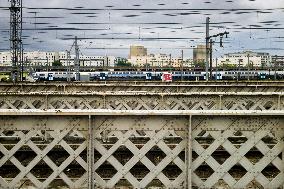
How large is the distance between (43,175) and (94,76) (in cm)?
5011

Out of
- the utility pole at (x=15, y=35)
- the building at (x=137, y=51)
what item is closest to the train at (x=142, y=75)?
the utility pole at (x=15, y=35)

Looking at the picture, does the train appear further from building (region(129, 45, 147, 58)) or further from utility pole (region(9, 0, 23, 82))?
building (region(129, 45, 147, 58))

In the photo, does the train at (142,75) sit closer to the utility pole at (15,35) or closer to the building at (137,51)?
the utility pole at (15,35)

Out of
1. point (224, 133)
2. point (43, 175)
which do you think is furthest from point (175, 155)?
point (43, 175)

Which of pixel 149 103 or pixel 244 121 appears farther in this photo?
pixel 149 103

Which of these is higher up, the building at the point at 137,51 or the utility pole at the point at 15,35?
the building at the point at 137,51

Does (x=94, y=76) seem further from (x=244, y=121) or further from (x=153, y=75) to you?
(x=244, y=121)

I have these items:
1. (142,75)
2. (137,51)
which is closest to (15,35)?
(142,75)

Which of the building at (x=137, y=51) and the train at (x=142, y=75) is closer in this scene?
the train at (x=142, y=75)

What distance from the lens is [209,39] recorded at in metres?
27.2

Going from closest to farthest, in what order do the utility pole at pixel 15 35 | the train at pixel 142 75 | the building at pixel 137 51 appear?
the utility pole at pixel 15 35 → the train at pixel 142 75 → the building at pixel 137 51

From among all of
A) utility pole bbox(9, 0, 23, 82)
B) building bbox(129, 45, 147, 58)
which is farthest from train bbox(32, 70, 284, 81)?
building bbox(129, 45, 147, 58)

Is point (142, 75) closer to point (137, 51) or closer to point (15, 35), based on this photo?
point (15, 35)

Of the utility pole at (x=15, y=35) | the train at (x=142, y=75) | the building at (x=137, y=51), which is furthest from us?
the building at (x=137, y=51)
